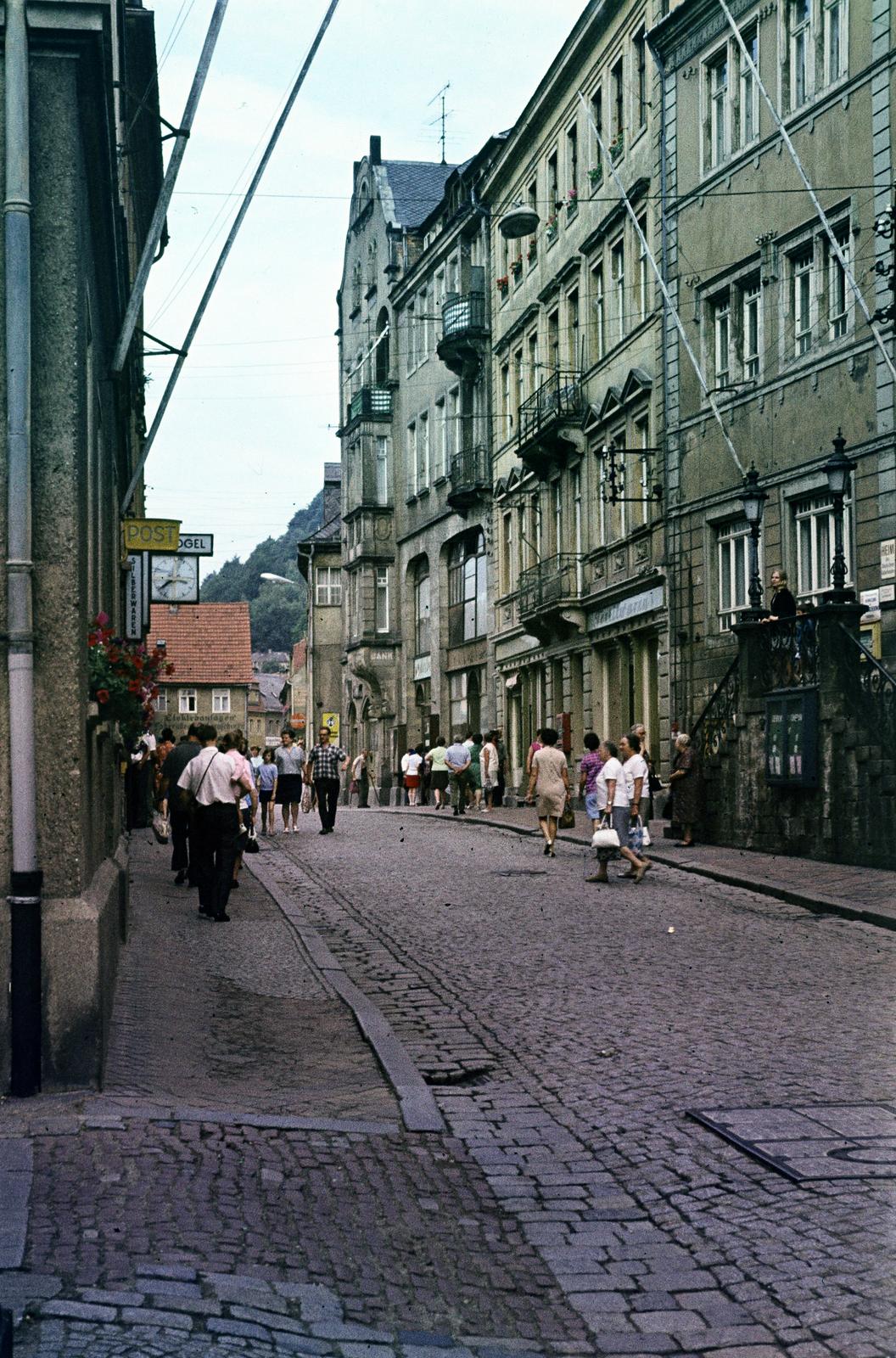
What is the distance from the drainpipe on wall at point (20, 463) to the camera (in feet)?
25.7

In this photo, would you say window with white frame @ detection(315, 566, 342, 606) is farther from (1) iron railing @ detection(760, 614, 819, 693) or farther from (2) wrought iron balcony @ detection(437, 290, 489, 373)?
(1) iron railing @ detection(760, 614, 819, 693)

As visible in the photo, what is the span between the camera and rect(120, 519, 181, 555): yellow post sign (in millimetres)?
20172

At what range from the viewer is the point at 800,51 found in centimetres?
2686

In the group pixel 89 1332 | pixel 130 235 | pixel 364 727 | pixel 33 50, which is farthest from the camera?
pixel 364 727

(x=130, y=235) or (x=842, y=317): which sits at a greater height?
(x=130, y=235)

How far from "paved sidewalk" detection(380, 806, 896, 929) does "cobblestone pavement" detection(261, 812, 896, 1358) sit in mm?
269

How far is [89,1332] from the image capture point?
4660 mm

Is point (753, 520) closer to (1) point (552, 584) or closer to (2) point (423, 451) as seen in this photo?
(1) point (552, 584)

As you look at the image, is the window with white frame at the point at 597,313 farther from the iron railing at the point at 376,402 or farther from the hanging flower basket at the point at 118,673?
the hanging flower basket at the point at 118,673

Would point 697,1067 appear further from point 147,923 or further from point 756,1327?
point 147,923

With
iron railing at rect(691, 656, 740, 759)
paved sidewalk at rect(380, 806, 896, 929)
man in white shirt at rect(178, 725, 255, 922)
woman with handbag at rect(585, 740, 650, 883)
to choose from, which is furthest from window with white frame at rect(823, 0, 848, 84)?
man in white shirt at rect(178, 725, 255, 922)

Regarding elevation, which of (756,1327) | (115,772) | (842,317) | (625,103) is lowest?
(756,1327)

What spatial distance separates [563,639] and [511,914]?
81.0ft

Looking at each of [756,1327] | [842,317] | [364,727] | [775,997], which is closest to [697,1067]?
[775,997]
